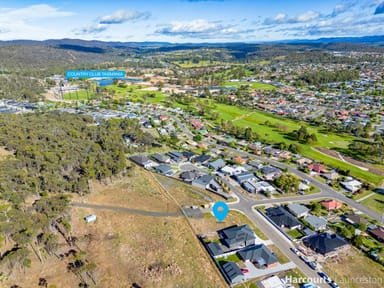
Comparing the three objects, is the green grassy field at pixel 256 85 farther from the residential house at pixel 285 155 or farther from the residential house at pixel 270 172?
the residential house at pixel 270 172

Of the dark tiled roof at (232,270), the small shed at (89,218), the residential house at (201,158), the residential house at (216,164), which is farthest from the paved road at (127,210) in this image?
the residential house at (201,158)

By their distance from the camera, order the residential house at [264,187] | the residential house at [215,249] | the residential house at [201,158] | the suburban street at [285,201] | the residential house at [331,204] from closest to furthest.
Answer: the suburban street at [285,201]
the residential house at [215,249]
the residential house at [331,204]
the residential house at [264,187]
the residential house at [201,158]

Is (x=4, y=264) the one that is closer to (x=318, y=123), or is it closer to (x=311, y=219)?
(x=311, y=219)

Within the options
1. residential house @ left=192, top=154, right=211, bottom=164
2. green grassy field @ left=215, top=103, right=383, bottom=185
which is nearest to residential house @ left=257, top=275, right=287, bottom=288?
residential house @ left=192, top=154, right=211, bottom=164

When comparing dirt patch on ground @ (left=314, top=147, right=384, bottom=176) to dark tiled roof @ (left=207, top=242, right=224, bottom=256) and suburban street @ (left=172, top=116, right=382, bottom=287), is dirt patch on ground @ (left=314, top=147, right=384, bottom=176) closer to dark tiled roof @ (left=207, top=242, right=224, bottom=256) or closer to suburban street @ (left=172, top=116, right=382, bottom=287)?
suburban street @ (left=172, top=116, right=382, bottom=287)

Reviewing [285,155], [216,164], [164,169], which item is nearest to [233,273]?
[164,169]
